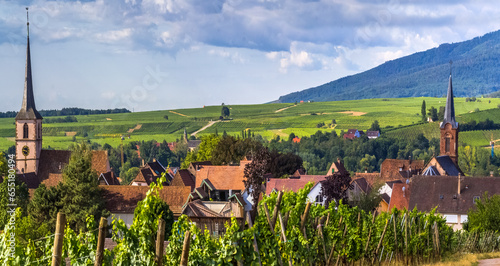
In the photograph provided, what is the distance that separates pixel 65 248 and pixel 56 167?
6750 cm

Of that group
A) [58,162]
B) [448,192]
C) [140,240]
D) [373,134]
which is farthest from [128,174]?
[140,240]

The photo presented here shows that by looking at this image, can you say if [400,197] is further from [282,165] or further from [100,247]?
[100,247]

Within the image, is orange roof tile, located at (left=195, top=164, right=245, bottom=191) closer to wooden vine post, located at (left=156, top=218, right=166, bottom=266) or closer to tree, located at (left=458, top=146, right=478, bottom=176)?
wooden vine post, located at (left=156, top=218, right=166, bottom=266)

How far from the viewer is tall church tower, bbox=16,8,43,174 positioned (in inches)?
3179

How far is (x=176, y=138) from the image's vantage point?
188625 mm

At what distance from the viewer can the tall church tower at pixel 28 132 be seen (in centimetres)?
8075

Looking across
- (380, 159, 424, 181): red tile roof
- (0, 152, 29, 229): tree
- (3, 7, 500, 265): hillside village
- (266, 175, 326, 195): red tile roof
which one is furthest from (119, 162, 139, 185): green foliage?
(0, 152, 29, 229): tree

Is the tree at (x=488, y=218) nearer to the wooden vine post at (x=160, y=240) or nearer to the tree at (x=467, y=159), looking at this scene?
the wooden vine post at (x=160, y=240)

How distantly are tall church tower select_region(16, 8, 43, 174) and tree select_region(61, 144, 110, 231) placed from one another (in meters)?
30.2

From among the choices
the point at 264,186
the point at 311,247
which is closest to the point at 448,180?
the point at 264,186

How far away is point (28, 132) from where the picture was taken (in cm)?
8212

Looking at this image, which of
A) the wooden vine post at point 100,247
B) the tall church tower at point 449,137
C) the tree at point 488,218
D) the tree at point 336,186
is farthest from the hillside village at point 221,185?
the wooden vine post at point 100,247

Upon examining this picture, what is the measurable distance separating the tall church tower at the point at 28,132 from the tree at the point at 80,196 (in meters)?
30.2

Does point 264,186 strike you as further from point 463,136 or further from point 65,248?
point 463,136
